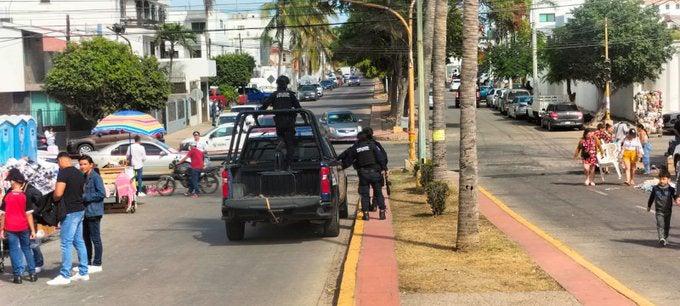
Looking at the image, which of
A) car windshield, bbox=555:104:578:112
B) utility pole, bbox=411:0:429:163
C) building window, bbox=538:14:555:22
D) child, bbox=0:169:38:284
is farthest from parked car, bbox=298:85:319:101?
child, bbox=0:169:38:284

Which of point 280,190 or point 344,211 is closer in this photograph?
point 280,190

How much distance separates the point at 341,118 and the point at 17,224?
31.0 meters

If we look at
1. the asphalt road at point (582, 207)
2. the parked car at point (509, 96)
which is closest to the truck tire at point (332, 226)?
the asphalt road at point (582, 207)

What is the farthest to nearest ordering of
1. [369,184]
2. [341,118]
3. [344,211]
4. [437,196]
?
[341,118] → [344,211] → [369,184] → [437,196]

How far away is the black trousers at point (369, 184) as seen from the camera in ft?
49.7

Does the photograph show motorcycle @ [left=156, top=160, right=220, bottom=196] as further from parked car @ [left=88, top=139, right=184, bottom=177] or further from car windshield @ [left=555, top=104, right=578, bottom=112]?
car windshield @ [left=555, top=104, right=578, bottom=112]

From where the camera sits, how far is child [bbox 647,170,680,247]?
39.7 feet

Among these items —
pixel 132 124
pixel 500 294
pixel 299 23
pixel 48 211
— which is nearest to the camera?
pixel 500 294

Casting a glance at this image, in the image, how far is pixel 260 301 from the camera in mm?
9328

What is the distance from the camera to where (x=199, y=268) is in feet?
37.9

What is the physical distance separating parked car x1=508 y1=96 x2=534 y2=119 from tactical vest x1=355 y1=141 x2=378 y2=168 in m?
37.7

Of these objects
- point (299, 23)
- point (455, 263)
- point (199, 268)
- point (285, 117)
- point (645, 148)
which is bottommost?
point (199, 268)

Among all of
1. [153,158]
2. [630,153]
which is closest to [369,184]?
[630,153]

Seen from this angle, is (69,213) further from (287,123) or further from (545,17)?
(545,17)
